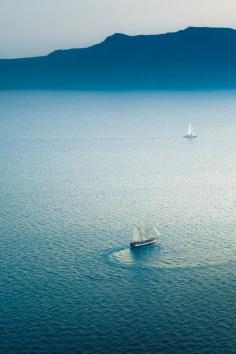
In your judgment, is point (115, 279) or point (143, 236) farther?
point (143, 236)

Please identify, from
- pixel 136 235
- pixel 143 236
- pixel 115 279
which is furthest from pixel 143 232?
pixel 115 279

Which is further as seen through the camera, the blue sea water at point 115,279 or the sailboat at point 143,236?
Answer: the sailboat at point 143,236

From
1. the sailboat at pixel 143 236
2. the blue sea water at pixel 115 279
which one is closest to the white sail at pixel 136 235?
the sailboat at pixel 143 236

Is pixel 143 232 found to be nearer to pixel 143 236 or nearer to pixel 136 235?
pixel 143 236

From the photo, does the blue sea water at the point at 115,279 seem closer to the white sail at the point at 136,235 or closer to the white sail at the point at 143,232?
the white sail at the point at 143,232

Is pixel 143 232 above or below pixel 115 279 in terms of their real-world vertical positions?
above

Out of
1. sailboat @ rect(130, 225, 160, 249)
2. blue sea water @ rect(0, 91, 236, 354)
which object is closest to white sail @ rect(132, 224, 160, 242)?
sailboat @ rect(130, 225, 160, 249)

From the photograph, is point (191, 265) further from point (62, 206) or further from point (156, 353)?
point (62, 206)

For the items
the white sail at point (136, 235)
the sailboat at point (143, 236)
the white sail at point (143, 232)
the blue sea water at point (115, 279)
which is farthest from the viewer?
the white sail at point (143, 232)

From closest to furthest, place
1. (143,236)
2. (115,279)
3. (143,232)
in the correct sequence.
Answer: (115,279) < (143,236) < (143,232)
